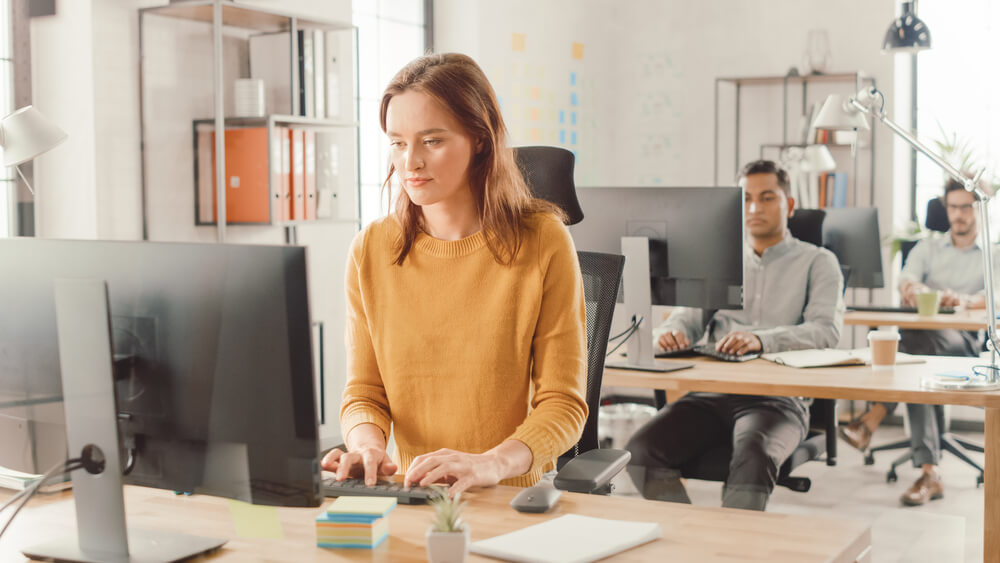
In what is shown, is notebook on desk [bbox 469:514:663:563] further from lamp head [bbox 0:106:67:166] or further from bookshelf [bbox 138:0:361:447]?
bookshelf [bbox 138:0:361:447]

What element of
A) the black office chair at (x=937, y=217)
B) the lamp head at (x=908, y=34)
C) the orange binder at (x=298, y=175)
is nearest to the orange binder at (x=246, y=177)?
the orange binder at (x=298, y=175)

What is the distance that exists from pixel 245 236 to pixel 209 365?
103 inches

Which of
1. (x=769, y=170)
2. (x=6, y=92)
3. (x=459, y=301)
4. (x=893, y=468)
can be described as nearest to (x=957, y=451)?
(x=893, y=468)

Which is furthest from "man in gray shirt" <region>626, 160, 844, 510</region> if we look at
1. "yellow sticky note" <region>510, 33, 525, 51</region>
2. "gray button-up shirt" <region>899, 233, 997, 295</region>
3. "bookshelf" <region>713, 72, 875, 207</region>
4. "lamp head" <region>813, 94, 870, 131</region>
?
"bookshelf" <region>713, 72, 875, 207</region>

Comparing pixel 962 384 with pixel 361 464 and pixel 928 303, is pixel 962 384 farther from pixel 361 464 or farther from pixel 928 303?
pixel 928 303

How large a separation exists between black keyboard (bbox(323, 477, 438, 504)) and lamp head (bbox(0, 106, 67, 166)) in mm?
1175

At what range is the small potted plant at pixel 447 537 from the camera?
3.95ft

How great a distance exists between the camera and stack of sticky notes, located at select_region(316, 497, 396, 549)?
1.33 m

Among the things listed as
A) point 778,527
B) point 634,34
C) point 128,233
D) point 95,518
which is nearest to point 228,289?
point 95,518

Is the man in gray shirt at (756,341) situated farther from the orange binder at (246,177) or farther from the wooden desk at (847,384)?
the orange binder at (246,177)

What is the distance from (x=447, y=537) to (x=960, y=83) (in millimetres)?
5228

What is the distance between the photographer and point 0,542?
4.63 ft

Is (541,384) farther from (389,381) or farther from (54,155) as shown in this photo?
(54,155)

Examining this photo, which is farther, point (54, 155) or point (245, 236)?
point (245, 236)
